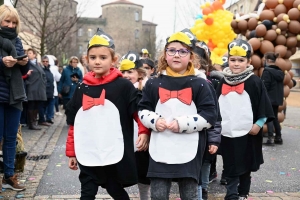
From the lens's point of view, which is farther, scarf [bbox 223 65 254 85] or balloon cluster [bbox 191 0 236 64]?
balloon cluster [bbox 191 0 236 64]

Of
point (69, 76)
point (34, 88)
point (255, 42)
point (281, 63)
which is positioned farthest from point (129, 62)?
point (69, 76)

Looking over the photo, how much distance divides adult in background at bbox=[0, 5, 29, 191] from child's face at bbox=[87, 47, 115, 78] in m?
1.29

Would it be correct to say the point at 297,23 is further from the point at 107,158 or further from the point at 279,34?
the point at 107,158

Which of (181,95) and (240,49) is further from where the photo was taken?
(240,49)

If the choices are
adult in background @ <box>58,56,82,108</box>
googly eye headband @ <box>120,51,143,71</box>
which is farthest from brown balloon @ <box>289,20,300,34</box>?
adult in background @ <box>58,56,82,108</box>

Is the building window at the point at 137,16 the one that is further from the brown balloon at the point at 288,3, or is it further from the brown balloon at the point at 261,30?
the brown balloon at the point at 261,30

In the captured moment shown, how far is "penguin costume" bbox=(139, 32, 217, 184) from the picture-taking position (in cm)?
309

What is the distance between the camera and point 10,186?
15.4 feet

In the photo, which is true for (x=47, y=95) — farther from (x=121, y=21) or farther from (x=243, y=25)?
(x=121, y=21)

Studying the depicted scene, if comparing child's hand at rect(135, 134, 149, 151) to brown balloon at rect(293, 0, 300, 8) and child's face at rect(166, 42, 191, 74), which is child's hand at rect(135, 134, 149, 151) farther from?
brown balloon at rect(293, 0, 300, 8)

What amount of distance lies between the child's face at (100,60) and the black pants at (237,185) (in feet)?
6.55

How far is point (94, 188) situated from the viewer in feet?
10.9

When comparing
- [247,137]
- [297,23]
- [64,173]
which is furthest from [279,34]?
[64,173]

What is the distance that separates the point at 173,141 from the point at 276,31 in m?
6.54
